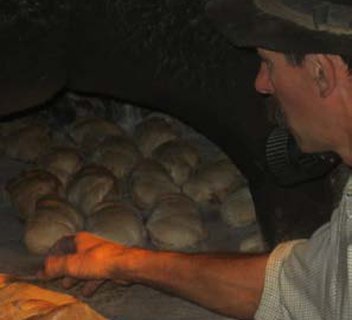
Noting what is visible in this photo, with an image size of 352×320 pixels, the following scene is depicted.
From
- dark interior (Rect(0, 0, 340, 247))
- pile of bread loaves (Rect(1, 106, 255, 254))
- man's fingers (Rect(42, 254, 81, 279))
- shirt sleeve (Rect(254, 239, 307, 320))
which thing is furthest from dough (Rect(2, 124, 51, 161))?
shirt sleeve (Rect(254, 239, 307, 320))

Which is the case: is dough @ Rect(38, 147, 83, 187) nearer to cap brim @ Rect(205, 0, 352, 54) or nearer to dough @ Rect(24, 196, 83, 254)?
dough @ Rect(24, 196, 83, 254)

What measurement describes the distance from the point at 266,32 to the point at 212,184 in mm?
1768

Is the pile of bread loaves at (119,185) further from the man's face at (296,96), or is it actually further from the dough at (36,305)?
the man's face at (296,96)

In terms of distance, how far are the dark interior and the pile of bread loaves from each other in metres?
0.37

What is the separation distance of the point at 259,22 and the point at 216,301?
70 centimetres

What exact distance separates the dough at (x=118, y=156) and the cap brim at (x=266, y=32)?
181cm

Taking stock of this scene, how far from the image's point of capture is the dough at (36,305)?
1835mm

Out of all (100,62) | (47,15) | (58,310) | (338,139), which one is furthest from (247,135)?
(338,139)

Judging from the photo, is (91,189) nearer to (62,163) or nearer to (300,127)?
(62,163)

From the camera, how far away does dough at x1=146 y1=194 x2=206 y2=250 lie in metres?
2.77

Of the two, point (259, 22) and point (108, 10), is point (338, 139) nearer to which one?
point (259, 22)

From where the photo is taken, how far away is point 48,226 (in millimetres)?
2709

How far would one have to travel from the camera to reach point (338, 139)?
144 cm

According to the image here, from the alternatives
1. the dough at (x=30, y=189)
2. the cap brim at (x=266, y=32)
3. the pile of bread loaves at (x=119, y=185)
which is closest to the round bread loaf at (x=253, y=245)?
the pile of bread loaves at (x=119, y=185)
